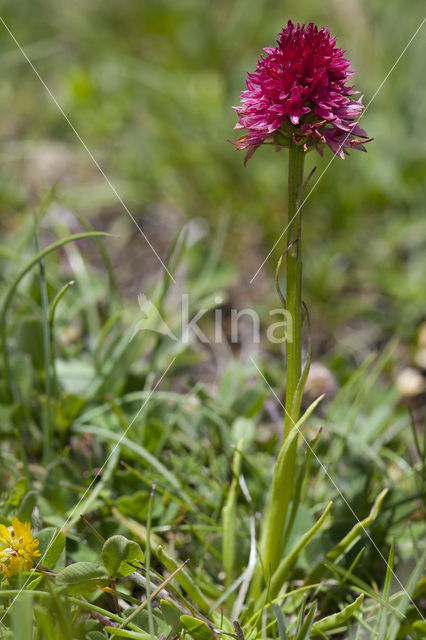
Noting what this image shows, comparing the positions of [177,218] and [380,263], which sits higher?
[177,218]

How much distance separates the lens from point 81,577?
1.06m

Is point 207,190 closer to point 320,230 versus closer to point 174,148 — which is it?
point 174,148

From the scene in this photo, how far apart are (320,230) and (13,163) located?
1425 millimetres

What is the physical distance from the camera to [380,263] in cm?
231

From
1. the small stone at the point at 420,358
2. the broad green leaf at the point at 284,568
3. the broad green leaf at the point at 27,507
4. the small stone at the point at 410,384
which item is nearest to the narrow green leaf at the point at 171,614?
the broad green leaf at the point at 284,568

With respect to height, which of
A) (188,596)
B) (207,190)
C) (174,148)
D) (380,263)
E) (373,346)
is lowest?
(188,596)

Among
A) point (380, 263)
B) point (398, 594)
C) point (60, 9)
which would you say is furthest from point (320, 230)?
point (60, 9)

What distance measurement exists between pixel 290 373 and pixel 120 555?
441mm

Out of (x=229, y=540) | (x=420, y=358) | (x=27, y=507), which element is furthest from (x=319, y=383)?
(x=27, y=507)

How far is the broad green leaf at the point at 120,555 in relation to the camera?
1050 millimetres

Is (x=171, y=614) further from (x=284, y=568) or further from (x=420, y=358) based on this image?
(x=420, y=358)

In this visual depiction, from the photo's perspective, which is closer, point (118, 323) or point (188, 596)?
point (188, 596)

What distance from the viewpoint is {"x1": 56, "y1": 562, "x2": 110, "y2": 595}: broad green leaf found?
3.42 ft

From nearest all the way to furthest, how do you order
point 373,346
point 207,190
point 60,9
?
point 373,346, point 207,190, point 60,9
